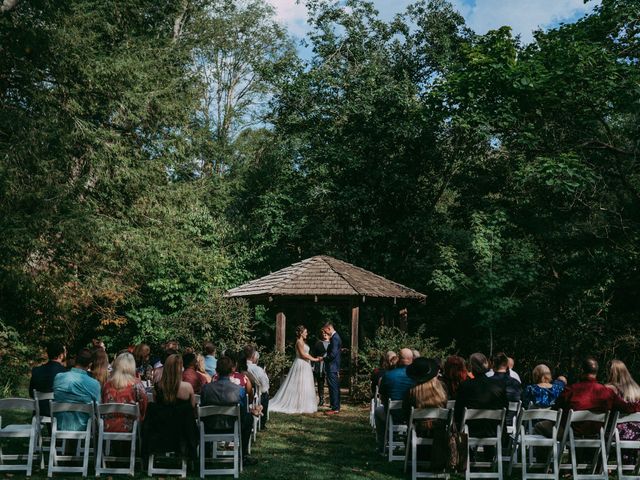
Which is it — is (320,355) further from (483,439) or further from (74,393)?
(74,393)

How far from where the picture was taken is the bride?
15901 mm

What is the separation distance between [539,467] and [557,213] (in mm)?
14366

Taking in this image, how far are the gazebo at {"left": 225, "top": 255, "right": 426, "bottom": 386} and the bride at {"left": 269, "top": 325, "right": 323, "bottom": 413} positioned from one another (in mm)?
2910

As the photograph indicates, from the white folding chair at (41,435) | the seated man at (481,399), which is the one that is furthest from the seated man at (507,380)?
the white folding chair at (41,435)

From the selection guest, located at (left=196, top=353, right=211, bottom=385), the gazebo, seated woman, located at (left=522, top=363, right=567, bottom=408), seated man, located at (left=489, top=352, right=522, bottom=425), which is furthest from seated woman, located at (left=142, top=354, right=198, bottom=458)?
the gazebo

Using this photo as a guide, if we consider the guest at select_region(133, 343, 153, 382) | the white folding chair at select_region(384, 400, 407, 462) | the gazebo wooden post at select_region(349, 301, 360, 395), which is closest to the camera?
the white folding chair at select_region(384, 400, 407, 462)

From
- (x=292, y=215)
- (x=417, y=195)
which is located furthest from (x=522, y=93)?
(x=292, y=215)

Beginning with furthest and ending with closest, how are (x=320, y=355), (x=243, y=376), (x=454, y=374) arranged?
(x=320, y=355) → (x=243, y=376) → (x=454, y=374)

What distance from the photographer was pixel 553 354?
20.9 m

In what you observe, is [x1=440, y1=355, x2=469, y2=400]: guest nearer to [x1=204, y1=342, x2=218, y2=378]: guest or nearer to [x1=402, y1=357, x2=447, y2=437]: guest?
[x1=402, y1=357, x2=447, y2=437]: guest

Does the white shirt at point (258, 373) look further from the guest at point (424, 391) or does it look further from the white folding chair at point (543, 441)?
the white folding chair at point (543, 441)

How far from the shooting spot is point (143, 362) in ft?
41.0

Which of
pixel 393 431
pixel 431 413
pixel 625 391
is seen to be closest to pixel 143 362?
pixel 393 431

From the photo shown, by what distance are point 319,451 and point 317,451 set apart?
3 centimetres
